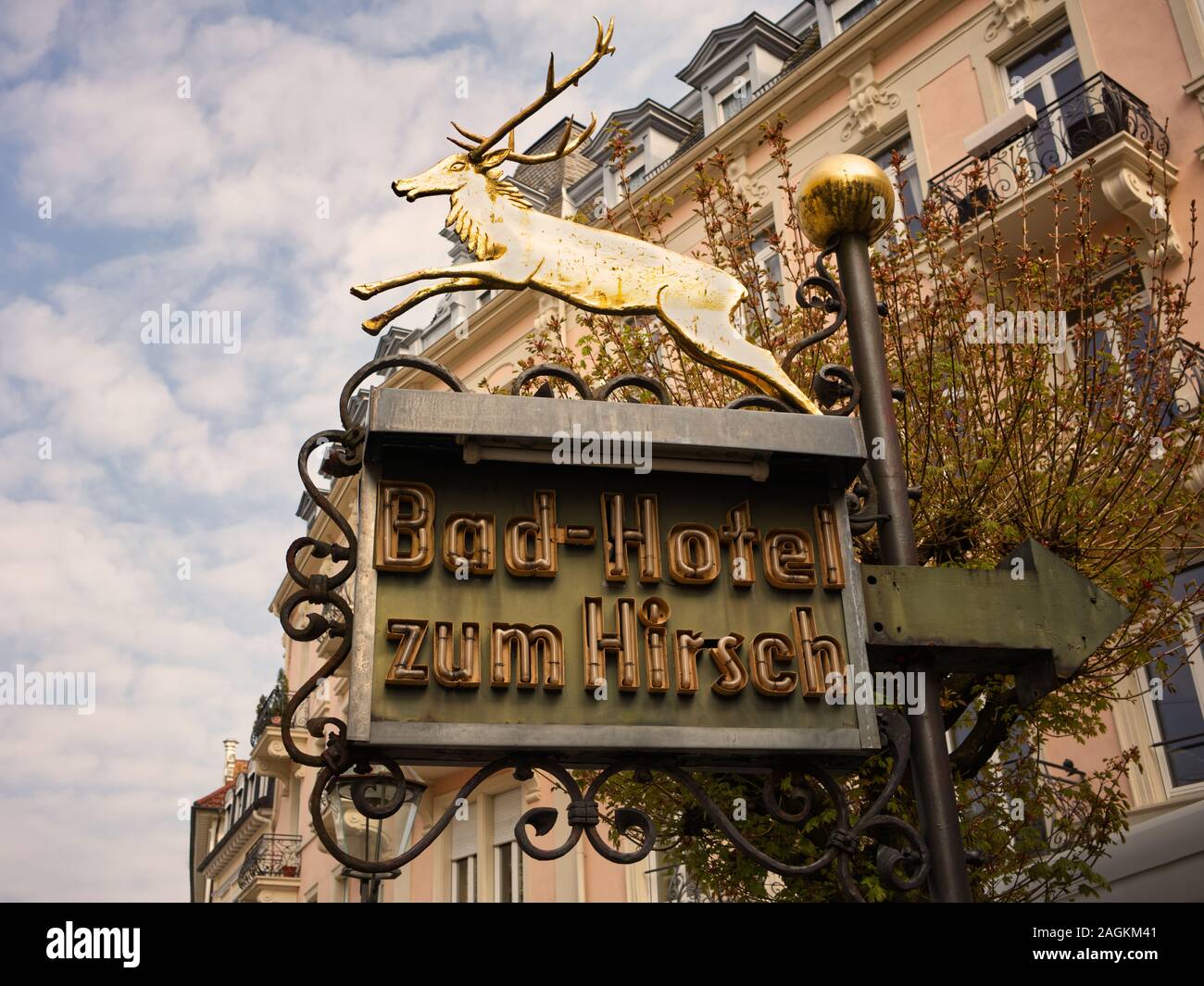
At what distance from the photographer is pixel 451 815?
9.95ft

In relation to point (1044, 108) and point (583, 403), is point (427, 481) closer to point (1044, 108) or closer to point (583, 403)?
point (583, 403)

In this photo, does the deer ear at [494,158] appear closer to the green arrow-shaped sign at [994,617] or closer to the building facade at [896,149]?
the green arrow-shaped sign at [994,617]

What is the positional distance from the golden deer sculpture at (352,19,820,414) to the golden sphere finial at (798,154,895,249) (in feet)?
1.14

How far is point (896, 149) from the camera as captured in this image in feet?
44.2

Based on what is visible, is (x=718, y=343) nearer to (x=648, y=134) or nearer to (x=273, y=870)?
(x=648, y=134)

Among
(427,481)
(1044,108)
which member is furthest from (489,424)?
(1044,108)

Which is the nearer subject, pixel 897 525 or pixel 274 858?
pixel 897 525

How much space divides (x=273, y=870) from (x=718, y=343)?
92.8 feet

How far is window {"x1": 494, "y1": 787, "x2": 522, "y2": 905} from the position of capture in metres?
19.5

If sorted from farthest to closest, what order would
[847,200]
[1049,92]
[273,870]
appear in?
1. [273,870]
2. [1049,92]
3. [847,200]
